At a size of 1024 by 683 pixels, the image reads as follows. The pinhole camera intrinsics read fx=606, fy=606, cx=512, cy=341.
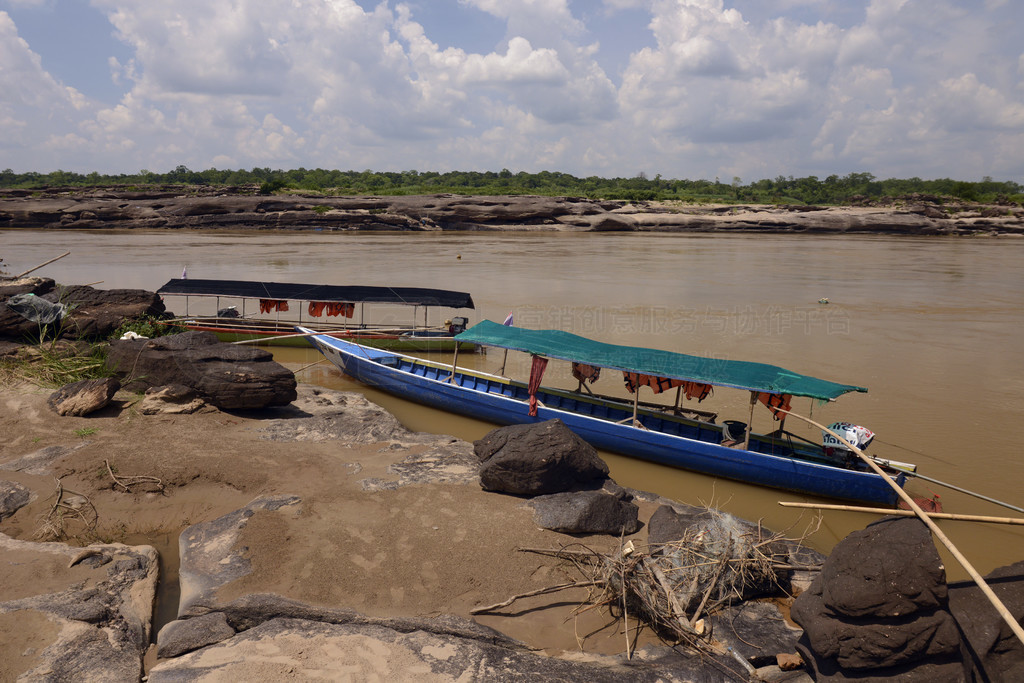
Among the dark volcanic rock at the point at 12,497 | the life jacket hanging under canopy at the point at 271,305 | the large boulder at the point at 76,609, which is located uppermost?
the life jacket hanging under canopy at the point at 271,305

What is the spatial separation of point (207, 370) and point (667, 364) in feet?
25.1

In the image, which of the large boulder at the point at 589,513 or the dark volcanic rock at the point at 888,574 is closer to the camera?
the dark volcanic rock at the point at 888,574

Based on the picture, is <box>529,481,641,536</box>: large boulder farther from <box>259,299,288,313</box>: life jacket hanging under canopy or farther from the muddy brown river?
<box>259,299,288,313</box>: life jacket hanging under canopy

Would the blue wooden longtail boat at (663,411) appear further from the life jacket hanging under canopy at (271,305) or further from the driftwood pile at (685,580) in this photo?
the life jacket hanging under canopy at (271,305)

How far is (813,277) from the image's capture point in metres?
28.2

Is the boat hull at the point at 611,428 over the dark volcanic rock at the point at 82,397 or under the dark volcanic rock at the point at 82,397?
under

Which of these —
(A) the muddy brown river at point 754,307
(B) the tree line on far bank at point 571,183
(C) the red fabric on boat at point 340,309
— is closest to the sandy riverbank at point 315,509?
(A) the muddy brown river at point 754,307

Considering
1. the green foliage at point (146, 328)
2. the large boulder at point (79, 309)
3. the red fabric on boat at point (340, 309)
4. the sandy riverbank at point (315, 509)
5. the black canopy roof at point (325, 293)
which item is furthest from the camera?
the red fabric on boat at point (340, 309)

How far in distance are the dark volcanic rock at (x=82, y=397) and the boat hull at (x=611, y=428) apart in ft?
Result: 15.0

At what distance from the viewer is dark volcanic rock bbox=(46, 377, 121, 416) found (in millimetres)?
9602

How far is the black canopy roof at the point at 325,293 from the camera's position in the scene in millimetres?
15641

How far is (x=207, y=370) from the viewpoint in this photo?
10281mm

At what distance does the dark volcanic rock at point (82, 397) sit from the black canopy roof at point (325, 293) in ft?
20.2

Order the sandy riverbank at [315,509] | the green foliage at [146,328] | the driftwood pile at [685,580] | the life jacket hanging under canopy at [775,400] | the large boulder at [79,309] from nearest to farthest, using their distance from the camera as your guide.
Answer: the driftwood pile at [685,580], the sandy riverbank at [315,509], the life jacket hanging under canopy at [775,400], the large boulder at [79,309], the green foliage at [146,328]
